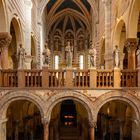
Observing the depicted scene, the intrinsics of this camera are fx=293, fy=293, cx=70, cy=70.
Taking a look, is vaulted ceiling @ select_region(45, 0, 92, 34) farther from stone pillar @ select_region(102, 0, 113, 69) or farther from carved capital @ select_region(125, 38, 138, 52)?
carved capital @ select_region(125, 38, 138, 52)

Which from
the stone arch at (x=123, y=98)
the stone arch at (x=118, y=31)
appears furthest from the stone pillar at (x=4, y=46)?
the stone arch at (x=118, y=31)

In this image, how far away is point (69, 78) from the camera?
621 inches

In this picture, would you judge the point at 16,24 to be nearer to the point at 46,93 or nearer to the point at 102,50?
the point at 46,93

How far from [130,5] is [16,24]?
790 centimetres

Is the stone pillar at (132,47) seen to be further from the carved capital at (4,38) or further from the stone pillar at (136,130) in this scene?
the carved capital at (4,38)

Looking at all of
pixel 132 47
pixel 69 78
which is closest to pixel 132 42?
pixel 132 47

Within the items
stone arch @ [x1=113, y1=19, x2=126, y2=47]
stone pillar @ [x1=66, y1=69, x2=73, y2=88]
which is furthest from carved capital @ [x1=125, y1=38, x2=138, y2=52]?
stone pillar @ [x1=66, y1=69, x2=73, y2=88]

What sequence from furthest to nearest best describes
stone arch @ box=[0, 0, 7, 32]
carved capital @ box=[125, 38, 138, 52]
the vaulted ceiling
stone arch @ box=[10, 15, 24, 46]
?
the vaulted ceiling → stone arch @ box=[10, 15, 24, 46] → carved capital @ box=[125, 38, 138, 52] → stone arch @ box=[0, 0, 7, 32]

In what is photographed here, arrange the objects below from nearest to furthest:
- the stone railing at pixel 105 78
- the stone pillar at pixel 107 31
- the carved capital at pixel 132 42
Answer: the stone railing at pixel 105 78 → the carved capital at pixel 132 42 → the stone pillar at pixel 107 31

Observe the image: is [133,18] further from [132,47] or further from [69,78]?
[69,78]

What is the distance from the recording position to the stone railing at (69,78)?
15.7m

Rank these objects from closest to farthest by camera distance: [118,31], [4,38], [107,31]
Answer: [4,38] < [118,31] < [107,31]

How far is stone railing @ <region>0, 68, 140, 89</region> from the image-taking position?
617 inches

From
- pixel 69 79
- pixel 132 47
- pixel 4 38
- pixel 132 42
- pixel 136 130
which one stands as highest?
pixel 4 38
